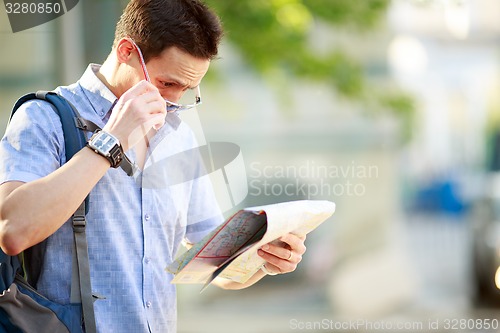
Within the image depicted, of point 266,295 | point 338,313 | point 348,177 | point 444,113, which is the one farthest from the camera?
point 444,113

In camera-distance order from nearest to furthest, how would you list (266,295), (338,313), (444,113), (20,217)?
(20,217) < (338,313) < (266,295) < (444,113)

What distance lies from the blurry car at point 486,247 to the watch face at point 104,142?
9.00 metres

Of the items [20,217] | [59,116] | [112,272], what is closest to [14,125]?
[59,116]

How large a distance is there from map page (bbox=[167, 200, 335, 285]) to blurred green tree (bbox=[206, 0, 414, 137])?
4.30m

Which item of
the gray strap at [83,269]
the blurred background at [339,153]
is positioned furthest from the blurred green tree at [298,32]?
the gray strap at [83,269]

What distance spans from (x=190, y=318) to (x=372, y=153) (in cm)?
267

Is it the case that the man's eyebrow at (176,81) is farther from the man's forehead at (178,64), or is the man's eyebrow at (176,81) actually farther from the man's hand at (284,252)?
the man's hand at (284,252)

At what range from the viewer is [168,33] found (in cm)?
227

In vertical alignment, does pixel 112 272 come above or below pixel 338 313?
above

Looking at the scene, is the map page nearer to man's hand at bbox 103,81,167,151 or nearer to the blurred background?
man's hand at bbox 103,81,167,151

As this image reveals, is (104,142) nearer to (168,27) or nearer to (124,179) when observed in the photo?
(124,179)

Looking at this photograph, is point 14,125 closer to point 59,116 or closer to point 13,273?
point 59,116

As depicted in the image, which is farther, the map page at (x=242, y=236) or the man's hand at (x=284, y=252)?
the man's hand at (x=284, y=252)

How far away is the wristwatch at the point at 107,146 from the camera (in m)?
2.01
